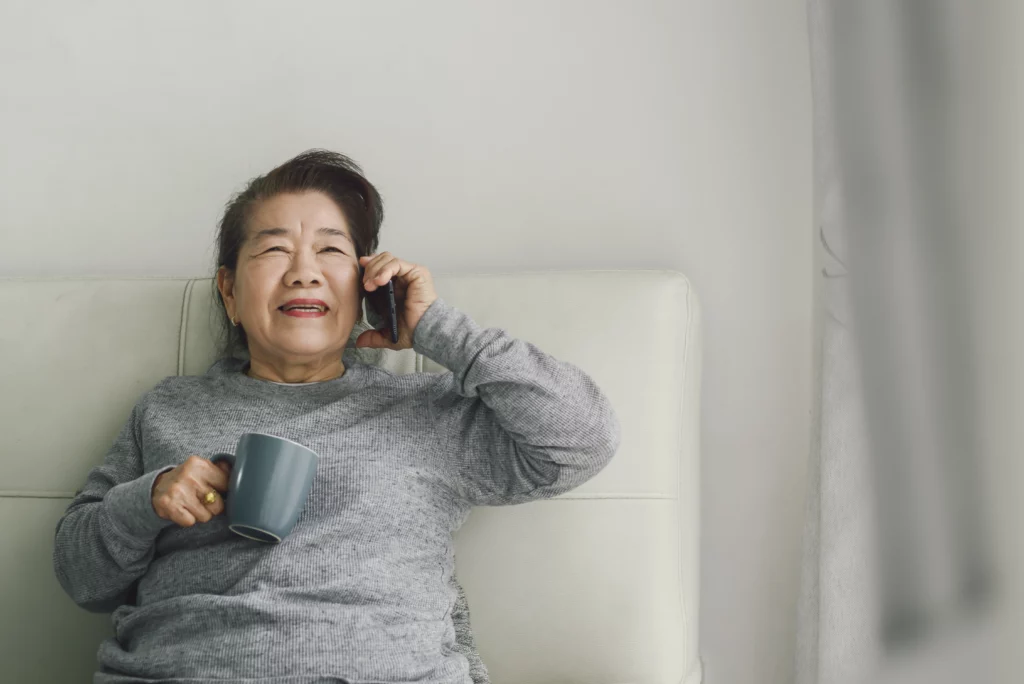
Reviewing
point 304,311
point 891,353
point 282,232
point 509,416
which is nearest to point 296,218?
point 282,232

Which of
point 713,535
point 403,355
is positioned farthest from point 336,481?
point 713,535

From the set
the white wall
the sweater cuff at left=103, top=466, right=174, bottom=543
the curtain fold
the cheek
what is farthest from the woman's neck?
the curtain fold

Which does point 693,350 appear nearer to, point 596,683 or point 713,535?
point 713,535

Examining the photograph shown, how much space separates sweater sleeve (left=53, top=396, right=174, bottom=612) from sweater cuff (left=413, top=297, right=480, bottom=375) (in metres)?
0.34

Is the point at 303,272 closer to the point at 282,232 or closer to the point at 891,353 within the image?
the point at 282,232

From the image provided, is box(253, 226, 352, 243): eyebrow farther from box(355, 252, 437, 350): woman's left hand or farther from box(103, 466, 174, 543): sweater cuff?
box(103, 466, 174, 543): sweater cuff

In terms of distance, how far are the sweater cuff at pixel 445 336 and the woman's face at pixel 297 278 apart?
13 centimetres

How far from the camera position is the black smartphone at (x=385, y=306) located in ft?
4.23

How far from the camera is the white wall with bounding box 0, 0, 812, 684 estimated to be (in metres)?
1.61

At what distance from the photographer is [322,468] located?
1.20 meters

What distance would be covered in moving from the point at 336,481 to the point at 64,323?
0.60 metres

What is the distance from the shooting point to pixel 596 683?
52.0 inches

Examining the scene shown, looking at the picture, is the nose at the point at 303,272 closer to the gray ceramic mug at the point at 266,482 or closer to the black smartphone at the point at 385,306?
the black smartphone at the point at 385,306

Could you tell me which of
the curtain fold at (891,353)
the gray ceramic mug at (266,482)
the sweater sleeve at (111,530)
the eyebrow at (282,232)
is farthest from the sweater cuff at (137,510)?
the curtain fold at (891,353)
